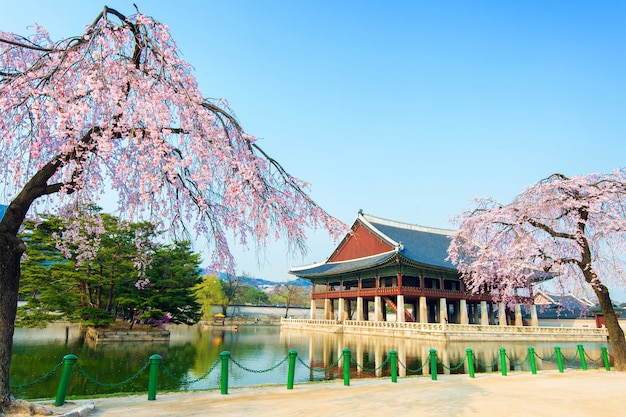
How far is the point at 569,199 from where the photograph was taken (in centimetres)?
1434

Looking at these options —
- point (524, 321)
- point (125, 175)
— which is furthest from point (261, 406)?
point (524, 321)

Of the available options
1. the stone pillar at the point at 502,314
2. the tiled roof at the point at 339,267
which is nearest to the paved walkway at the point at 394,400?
the tiled roof at the point at 339,267

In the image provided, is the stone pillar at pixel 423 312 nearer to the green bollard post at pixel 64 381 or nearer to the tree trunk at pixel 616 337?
the tree trunk at pixel 616 337

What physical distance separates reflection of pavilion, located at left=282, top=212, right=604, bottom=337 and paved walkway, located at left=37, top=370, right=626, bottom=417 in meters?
20.6

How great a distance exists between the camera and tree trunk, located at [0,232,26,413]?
5750mm

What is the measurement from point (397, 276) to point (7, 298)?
33.7 metres

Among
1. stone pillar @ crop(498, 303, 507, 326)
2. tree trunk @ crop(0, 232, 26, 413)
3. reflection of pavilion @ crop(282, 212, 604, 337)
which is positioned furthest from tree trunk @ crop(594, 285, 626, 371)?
stone pillar @ crop(498, 303, 507, 326)

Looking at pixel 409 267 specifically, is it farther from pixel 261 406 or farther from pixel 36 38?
pixel 36 38

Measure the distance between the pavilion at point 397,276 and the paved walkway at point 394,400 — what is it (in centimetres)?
2384

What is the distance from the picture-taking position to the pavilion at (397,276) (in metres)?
36.5

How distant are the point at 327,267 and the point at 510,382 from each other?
38.1 meters

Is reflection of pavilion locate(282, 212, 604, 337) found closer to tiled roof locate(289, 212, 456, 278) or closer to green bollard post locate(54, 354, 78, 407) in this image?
tiled roof locate(289, 212, 456, 278)

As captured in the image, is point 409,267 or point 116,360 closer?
point 116,360

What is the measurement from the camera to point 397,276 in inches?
1455
